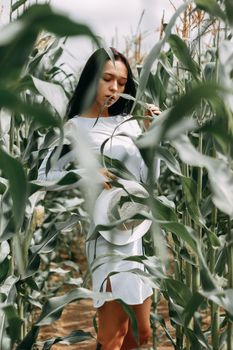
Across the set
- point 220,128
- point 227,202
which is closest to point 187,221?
point 227,202

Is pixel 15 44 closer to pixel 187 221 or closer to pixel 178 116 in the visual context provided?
pixel 178 116

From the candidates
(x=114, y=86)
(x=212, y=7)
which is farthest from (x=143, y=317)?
(x=212, y=7)

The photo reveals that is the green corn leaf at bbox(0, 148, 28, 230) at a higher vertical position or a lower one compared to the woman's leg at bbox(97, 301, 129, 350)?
higher

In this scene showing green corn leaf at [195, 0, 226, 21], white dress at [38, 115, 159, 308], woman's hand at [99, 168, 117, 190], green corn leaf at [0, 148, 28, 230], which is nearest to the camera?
green corn leaf at [0, 148, 28, 230]

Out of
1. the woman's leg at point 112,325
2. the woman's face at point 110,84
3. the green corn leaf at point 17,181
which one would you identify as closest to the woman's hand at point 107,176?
the woman's face at point 110,84

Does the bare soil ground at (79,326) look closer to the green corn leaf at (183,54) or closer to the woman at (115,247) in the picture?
the woman at (115,247)

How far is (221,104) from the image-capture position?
40.6 inches

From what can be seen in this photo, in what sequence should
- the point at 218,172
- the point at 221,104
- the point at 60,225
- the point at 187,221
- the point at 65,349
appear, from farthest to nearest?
the point at 65,349 < the point at 187,221 < the point at 60,225 < the point at 221,104 < the point at 218,172

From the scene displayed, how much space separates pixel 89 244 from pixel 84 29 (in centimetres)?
117

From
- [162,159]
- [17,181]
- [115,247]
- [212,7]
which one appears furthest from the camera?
[115,247]

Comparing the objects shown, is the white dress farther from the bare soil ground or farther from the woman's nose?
the bare soil ground

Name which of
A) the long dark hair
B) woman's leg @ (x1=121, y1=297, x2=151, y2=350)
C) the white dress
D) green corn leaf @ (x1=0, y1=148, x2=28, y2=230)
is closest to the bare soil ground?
woman's leg @ (x1=121, y1=297, x2=151, y2=350)

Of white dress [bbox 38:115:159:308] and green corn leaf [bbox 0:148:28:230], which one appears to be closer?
green corn leaf [bbox 0:148:28:230]

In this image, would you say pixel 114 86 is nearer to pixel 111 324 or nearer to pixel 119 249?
pixel 119 249
